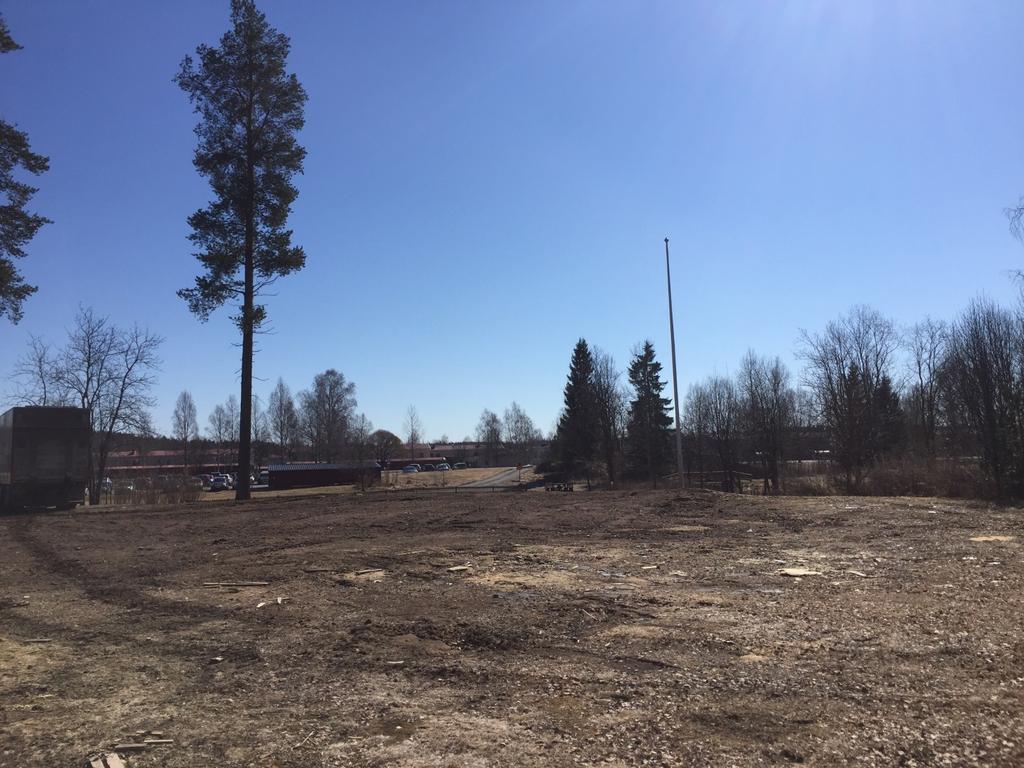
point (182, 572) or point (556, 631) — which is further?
point (182, 572)

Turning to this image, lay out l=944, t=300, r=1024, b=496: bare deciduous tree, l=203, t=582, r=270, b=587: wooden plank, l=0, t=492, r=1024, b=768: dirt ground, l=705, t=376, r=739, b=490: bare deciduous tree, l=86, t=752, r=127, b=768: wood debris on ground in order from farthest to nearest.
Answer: l=705, t=376, r=739, b=490: bare deciduous tree
l=944, t=300, r=1024, b=496: bare deciduous tree
l=203, t=582, r=270, b=587: wooden plank
l=0, t=492, r=1024, b=768: dirt ground
l=86, t=752, r=127, b=768: wood debris on ground

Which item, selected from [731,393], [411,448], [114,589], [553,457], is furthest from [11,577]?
[411,448]

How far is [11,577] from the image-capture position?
9.81 m

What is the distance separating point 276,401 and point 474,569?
114273 millimetres

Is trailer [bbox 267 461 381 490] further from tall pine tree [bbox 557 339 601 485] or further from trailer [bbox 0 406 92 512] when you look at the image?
trailer [bbox 0 406 92 512]

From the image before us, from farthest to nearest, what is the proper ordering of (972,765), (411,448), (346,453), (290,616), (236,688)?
(411,448) < (346,453) < (290,616) < (236,688) < (972,765)

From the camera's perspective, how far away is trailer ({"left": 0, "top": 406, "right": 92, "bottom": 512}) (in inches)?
937

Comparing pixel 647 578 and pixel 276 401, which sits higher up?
pixel 276 401

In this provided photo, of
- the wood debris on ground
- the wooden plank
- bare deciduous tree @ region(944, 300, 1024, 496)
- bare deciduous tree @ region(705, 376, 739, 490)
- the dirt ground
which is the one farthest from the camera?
bare deciduous tree @ region(705, 376, 739, 490)

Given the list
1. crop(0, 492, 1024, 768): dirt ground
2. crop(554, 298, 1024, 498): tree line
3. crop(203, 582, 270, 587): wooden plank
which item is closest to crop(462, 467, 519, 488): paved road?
crop(554, 298, 1024, 498): tree line

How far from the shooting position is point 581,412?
6781cm

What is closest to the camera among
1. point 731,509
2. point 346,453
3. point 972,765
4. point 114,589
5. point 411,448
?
point 972,765

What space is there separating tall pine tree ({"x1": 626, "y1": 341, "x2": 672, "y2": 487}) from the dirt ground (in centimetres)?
5035

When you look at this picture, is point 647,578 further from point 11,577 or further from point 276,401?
point 276,401
